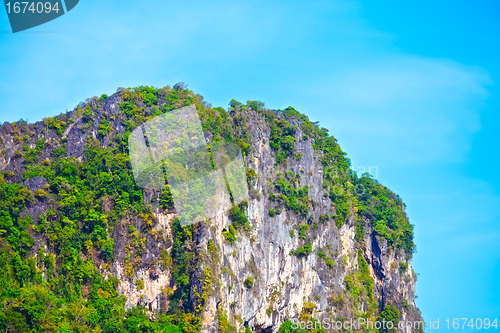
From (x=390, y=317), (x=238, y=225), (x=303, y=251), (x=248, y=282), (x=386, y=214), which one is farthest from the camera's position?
(x=386, y=214)

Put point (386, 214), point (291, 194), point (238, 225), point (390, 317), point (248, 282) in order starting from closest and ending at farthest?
point (248, 282), point (238, 225), point (291, 194), point (390, 317), point (386, 214)

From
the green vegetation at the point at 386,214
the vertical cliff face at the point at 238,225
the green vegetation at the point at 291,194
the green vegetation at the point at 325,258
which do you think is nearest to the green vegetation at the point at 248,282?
the vertical cliff face at the point at 238,225

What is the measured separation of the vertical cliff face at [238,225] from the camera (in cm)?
4403

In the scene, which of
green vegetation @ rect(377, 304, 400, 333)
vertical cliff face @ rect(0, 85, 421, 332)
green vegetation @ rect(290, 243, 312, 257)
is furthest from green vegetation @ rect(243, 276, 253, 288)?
green vegetation @ rect(377, 304, 400, 333)

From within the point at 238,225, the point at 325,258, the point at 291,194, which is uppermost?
the point at 291,194

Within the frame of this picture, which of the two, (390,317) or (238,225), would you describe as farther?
(390,317)

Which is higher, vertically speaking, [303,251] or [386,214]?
[386,214]

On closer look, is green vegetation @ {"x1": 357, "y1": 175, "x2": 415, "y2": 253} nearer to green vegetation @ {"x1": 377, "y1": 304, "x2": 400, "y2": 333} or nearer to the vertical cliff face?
the vertical cliff face

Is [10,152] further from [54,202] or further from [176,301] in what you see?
[176,301]

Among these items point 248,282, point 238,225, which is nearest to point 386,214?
point 238,225

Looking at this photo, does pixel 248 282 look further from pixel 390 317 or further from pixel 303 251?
pixel 390 317

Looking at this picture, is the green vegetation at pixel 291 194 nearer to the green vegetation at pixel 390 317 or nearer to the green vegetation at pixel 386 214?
the green vegetation at pixel 386 214

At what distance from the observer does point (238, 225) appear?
4822 cm

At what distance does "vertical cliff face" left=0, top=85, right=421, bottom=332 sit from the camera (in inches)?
1734
